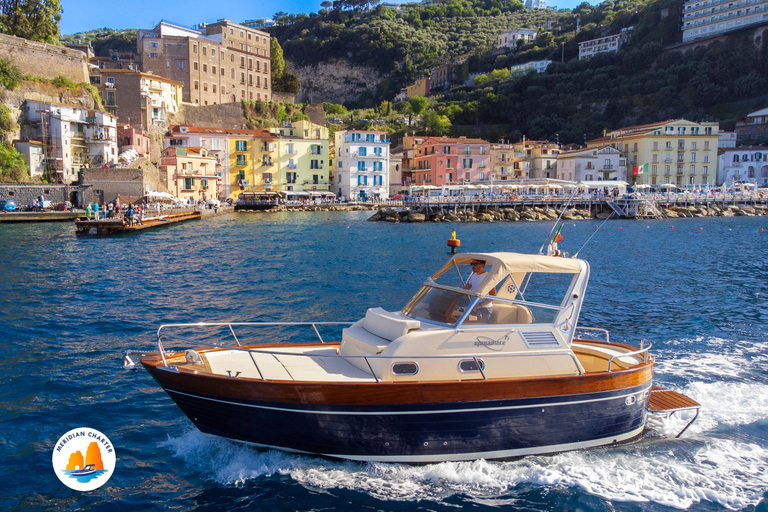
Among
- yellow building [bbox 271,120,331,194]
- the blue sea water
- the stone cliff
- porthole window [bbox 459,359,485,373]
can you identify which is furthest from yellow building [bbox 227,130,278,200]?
the stone cliff

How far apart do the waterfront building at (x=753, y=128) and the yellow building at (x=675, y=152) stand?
1534 cm

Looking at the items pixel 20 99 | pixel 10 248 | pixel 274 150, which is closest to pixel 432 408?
pixel 10 248

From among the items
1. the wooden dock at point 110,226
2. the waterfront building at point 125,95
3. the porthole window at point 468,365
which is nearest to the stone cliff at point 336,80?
the waterfront building at point 125,95

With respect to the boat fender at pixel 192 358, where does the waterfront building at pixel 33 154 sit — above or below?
above

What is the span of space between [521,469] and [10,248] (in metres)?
33.5

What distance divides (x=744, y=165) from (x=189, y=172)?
262 feet

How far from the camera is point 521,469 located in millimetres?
7797

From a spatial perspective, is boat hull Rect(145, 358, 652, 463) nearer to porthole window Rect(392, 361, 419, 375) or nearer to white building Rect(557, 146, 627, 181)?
porthole window Rect(392, 361, 419, 375)

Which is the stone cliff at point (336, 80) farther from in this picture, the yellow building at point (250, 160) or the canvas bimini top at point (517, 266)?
the canvas bimini top at point (517, 266)

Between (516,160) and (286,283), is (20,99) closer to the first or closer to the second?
(286,283)

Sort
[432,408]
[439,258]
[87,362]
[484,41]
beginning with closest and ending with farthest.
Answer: [432,408]
[87,362]
[439,258]
[484,41]

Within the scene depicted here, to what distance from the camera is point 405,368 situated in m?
7.71

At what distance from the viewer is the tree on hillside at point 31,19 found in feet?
234

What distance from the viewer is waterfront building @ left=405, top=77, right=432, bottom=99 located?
141m
